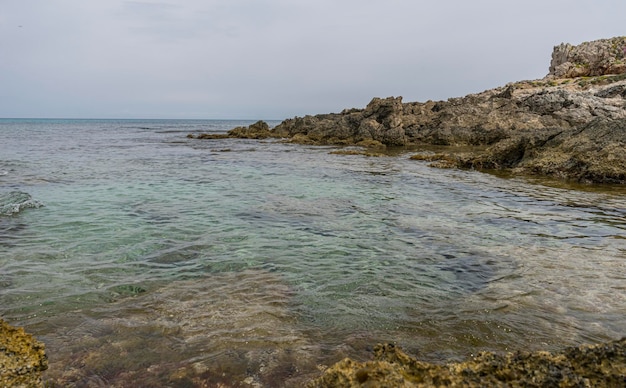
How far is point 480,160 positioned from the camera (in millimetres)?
21438

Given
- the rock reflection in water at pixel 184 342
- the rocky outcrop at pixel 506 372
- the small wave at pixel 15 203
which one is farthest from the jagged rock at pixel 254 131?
the rocky outcrop at pixel 506 372

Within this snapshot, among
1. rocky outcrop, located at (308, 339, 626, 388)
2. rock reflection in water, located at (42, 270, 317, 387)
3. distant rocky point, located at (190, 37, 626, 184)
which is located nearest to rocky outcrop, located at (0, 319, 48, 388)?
rock reflection in water, located at (42, 270, 317, 387)

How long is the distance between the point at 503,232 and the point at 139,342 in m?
7.64

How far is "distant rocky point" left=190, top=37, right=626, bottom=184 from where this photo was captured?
17.2 metres

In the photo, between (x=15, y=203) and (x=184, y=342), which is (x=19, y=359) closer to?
(x=184, y=342)

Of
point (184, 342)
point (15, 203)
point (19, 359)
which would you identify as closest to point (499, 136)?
point (15, 203)

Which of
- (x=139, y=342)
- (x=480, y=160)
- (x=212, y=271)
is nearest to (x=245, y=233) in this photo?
(x=212, y=271)

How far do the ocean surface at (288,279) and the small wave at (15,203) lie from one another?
95 millimetres

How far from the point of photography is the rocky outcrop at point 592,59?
59500 mm

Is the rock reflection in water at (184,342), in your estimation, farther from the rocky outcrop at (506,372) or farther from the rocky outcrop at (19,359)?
the rocky outcrop at (506,372)

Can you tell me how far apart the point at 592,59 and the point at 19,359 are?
7863 cm

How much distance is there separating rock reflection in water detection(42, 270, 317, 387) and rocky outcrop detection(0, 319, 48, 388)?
0.66m

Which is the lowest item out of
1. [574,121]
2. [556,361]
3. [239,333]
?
[239,333]

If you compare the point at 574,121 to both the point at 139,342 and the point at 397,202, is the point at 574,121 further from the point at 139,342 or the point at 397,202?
the point at 139,342
